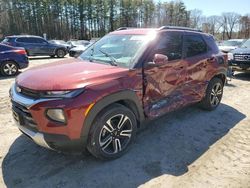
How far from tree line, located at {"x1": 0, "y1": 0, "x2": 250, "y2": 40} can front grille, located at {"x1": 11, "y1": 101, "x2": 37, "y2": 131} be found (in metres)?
59.5

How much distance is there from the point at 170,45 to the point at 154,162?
2003 millimetres

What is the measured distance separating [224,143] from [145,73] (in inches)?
70.6

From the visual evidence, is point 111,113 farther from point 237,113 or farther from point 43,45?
point 43,45

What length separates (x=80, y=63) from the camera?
414 centimetres

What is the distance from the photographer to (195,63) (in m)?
5.07

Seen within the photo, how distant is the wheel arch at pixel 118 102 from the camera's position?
3258 millimetres

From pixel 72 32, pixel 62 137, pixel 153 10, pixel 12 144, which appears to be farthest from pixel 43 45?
pixel 153 10

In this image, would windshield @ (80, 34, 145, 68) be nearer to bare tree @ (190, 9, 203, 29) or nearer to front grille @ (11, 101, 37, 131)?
front grille @ (11, 101, 37, 131)

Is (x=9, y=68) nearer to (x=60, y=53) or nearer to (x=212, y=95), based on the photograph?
(x=212, y=95)

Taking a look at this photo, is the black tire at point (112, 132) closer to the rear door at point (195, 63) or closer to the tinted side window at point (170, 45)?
the tinted side window at point (170, 45)

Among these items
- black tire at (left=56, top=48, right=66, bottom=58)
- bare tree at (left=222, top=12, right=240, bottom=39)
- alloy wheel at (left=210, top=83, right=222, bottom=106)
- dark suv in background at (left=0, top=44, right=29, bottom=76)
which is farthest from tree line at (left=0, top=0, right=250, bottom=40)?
alloy wheel at (left=210, top=83, right=222, bottom=106)

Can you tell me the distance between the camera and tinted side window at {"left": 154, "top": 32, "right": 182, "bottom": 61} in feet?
14.2

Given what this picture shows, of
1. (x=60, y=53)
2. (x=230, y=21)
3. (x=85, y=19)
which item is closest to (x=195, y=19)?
(x=230, y=21)

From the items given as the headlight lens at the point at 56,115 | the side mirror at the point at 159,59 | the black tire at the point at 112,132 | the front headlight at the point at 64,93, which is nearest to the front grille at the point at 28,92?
the front headlight at the point at 64,93
